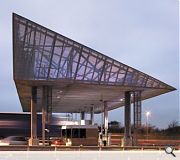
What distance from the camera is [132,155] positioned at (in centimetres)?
902

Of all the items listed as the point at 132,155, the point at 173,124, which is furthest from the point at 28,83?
the point at 173,124

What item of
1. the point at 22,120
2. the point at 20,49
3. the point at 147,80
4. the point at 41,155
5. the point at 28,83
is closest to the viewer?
the point at 41,155

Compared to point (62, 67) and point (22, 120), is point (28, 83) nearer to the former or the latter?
point (62, 67)

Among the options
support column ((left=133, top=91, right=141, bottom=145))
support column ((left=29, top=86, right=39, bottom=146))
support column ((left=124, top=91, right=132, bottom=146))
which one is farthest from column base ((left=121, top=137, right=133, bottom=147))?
support column ((left=29, top=86, right=39, bottom=146))

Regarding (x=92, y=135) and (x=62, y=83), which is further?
(x=92, y=135)

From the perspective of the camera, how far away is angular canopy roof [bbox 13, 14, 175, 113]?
38.9m

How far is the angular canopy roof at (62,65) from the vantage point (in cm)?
3891

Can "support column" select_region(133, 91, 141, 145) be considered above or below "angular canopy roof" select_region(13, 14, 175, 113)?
below

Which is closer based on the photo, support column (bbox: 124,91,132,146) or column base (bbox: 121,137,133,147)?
column base (bbox: 121,137,133,147)

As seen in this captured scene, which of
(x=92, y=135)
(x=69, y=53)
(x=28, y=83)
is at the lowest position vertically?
(x=92, y=135)

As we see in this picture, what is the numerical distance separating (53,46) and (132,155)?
3163 cm

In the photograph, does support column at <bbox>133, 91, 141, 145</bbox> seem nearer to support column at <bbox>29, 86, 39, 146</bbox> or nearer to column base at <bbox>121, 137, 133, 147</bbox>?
column base at <bbox>121, 137, 133, 147</bbox>

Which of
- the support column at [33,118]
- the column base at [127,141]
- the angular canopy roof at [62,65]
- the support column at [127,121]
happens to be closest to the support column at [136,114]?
the column base at [127,141]

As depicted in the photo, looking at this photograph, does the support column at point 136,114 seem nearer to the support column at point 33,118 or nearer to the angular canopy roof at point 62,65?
the angular canopy roof at point 62,65
